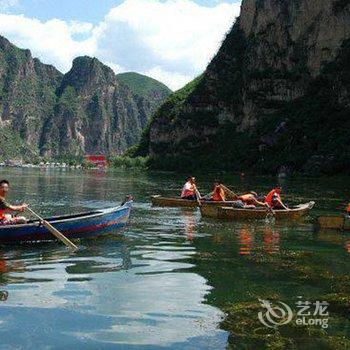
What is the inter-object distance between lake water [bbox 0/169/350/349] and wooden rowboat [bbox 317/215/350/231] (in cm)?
169

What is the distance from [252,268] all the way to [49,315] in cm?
597

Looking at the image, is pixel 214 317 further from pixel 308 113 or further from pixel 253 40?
pixel 253 40

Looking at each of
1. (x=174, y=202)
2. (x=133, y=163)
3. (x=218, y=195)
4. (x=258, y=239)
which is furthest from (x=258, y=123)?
(x=258, y=239)

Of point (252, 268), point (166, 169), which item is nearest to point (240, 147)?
point (166, 169)

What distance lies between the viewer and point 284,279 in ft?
42.0

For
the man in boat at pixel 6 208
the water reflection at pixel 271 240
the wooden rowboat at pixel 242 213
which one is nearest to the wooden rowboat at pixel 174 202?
the wooden rowboat at pixel 242 213

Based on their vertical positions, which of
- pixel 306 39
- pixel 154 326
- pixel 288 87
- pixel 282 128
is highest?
pixel 306 39

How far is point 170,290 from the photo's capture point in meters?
11.7

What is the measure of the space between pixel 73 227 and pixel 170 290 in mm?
6735

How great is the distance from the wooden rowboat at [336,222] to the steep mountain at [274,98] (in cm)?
6023

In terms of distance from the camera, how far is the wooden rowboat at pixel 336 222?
71.8 feet

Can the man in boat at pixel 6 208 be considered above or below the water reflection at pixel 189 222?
above

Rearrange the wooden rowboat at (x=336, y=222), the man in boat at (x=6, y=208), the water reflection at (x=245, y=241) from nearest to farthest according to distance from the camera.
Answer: the man in boat at (x=6, y=208)
the water reflection at (x=245, y=241)
the wooden rowboat at (x=336, y=222)

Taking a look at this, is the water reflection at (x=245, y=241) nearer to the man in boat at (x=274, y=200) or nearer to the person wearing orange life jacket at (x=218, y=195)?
the man in boat at (x=274, y=200)
